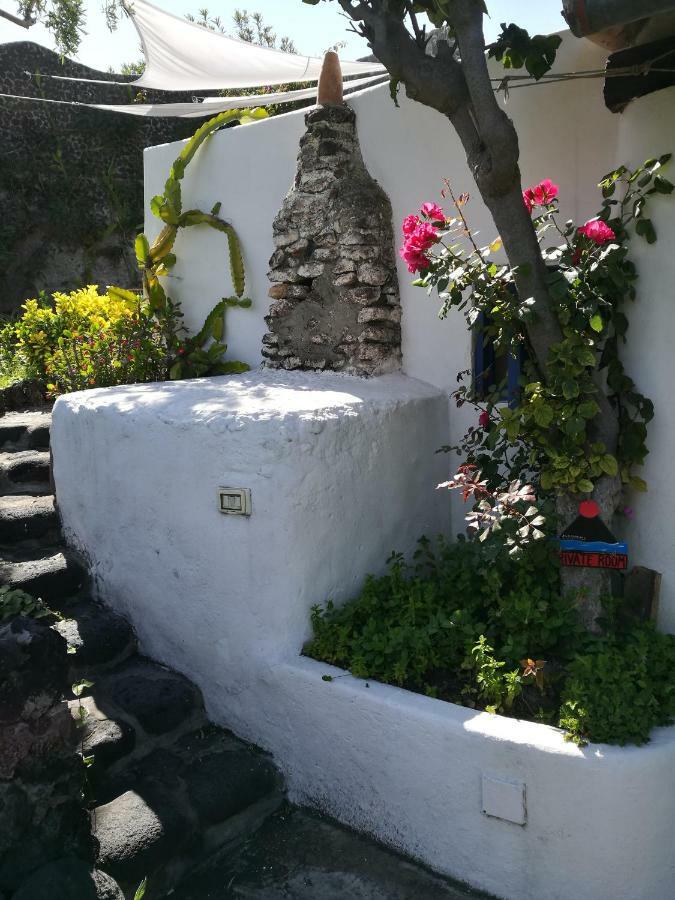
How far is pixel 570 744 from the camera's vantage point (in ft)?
9.80

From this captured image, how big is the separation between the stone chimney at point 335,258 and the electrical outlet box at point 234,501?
4.59ft

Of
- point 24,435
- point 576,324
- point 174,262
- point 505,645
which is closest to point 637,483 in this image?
point 576,324

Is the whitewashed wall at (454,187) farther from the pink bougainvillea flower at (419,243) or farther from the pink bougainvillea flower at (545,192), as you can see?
the pink bougainvillea flower at (419,243)

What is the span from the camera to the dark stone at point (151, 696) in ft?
12.8

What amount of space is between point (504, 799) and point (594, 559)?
1.11m

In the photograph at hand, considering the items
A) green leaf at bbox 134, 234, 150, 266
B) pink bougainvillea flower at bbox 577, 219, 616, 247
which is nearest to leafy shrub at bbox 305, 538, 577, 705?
pink bougainvillea flower at bbox 577, 219, 616, 247

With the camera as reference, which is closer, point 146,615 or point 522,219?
point 522,219

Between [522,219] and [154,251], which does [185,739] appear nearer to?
[522,219]

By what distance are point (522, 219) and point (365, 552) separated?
73.7 inches

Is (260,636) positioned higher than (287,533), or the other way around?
(287,533)

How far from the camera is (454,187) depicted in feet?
15.2

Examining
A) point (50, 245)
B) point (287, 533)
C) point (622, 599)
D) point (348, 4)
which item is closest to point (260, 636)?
point (287, 533)

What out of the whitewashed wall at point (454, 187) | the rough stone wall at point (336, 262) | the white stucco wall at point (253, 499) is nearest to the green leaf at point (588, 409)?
the whitewashed wall at point (454, 187)

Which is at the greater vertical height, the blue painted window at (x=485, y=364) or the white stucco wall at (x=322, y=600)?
the blue painted window at (x=485, y=364)
